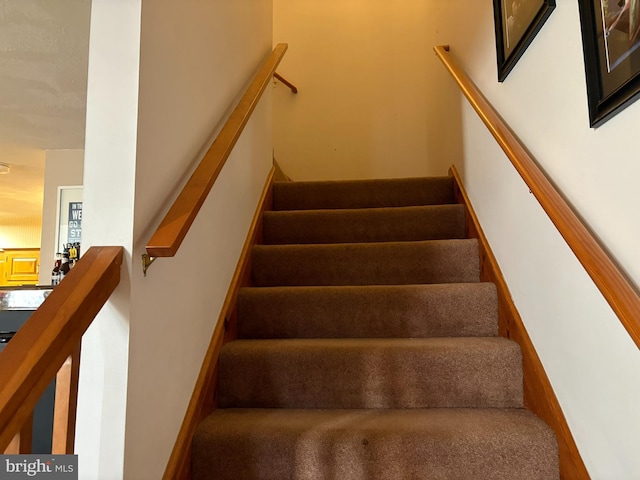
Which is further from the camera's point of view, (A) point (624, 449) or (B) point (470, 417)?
(B) point (470, 417)

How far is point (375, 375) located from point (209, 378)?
562 mm

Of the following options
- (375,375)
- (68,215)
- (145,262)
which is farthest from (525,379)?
(68,215)

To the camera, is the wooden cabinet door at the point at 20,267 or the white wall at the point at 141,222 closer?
the white wall at the point at 141,222

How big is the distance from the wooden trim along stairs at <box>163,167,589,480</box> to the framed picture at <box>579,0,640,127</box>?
2.50 feet

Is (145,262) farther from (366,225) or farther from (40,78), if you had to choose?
(40,78)

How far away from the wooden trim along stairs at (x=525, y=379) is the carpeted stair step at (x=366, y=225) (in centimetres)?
21

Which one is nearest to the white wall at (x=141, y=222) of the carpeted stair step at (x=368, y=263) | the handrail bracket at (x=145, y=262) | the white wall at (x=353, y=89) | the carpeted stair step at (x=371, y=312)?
the handrail bracket at (x=145, y=262)

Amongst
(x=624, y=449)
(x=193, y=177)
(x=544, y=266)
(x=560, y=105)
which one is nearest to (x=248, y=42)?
(x=193, y=177)

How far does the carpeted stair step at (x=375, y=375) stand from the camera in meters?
1.45

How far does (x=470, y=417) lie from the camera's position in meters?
1.34

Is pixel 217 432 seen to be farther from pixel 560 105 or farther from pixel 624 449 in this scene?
pixel 560 105

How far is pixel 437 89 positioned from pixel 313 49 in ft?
3.95

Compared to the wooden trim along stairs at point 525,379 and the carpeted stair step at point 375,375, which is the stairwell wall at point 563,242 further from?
the carpeted stair step at point 375,375

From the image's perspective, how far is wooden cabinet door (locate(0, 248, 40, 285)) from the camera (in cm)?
636
